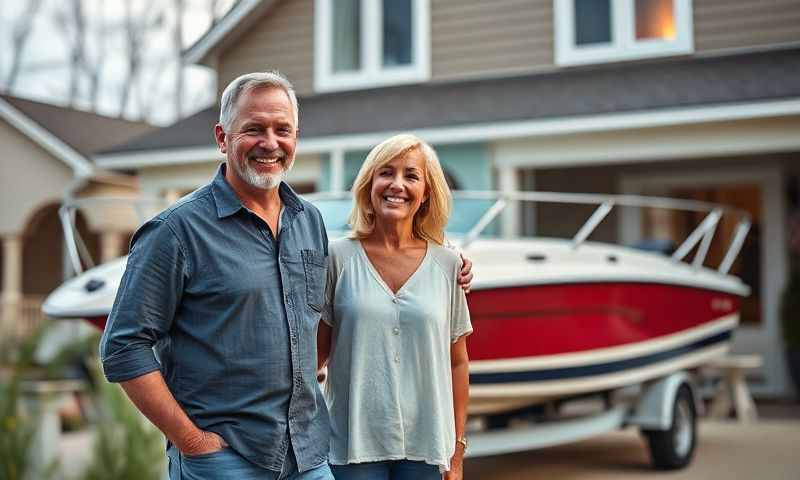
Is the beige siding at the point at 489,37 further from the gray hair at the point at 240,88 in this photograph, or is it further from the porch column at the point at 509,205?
the gray hair at the point at 240,88

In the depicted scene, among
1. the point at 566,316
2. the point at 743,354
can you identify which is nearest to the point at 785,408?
the point at 743,354

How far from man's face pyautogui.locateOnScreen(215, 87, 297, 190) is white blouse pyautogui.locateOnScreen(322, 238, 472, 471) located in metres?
0.49

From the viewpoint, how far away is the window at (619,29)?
366 inches

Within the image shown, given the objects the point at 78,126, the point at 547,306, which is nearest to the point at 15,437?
the point at 547,306

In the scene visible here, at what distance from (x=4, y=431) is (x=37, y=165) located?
753 centimetres

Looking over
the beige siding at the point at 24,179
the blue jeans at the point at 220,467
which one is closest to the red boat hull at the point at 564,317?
the blue jeans at the point at 220,467

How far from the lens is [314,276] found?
100 inches

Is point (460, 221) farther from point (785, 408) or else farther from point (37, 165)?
point (37, 165)

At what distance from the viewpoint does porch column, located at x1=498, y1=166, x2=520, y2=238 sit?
27.1ft

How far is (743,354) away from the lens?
10.5m

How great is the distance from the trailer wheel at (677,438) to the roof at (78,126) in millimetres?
8869

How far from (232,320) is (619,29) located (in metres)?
7.99

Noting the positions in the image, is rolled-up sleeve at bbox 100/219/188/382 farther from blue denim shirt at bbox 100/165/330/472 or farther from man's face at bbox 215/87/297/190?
man's face at bbox 215/87/297/190

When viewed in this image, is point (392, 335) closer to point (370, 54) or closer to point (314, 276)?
point (314, 276)
